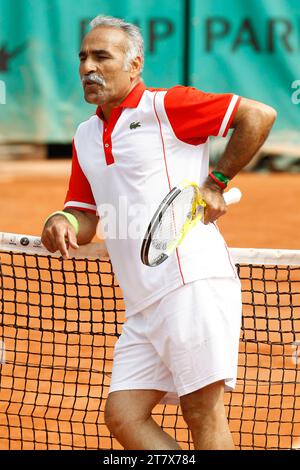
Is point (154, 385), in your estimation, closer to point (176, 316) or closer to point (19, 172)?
point (176, 316)

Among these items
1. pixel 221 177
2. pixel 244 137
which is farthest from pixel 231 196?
pixel 244 137

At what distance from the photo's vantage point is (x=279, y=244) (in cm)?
905

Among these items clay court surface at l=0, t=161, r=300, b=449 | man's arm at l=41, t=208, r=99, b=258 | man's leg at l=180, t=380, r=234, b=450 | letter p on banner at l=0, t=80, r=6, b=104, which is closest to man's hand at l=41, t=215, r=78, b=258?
man's arm at l=41, t=208, r=99, b=258

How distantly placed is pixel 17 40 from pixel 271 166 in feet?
13.1

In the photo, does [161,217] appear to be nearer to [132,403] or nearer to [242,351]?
[132,403]

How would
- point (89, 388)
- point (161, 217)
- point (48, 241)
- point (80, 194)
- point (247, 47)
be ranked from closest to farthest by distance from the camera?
point (161, 217) → point (48, 241) → point (80, 194) → point (89, 388) → point (247, 47)

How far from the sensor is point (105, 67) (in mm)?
3303

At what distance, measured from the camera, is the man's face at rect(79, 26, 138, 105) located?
3.29m

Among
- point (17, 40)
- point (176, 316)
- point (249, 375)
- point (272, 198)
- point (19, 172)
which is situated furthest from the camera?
point (19, 172)

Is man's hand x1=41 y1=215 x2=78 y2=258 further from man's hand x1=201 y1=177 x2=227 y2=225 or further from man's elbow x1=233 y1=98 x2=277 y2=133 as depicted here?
man's elbow x1=233 y1=98 x2=277 y2=133

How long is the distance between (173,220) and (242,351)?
2.54 m

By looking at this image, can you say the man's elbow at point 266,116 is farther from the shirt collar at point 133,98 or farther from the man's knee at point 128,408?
the man's knee at point 128,408

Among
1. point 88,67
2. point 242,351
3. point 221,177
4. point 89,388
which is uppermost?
point 88,67
